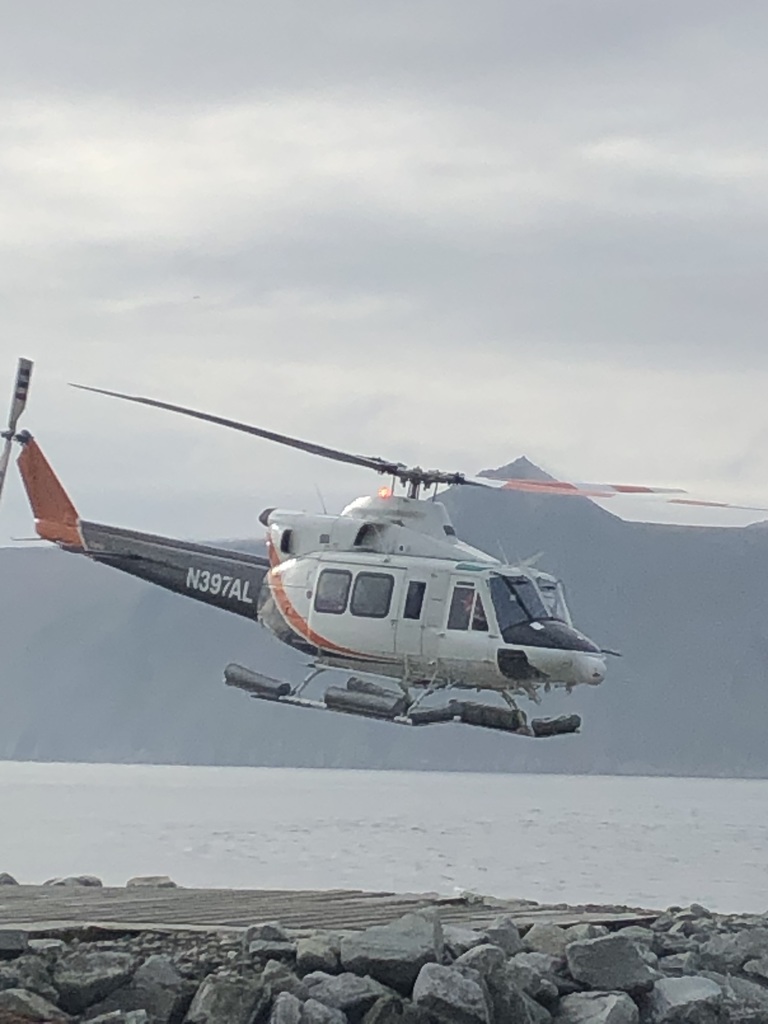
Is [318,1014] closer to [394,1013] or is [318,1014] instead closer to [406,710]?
[394,1013]

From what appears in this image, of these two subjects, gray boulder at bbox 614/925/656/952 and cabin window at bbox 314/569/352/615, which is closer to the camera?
gray boulder at bbox 614/925/656/952

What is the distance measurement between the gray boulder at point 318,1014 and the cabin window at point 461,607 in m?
7.75

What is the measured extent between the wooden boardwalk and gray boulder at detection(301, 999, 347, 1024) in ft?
4.42

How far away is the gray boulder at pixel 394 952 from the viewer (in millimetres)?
14680

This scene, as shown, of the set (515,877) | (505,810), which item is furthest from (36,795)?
(515,877)

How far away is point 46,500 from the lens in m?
25.9

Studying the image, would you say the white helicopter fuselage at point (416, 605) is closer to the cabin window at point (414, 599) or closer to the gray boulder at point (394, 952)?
the cabin window at point (414, 599)

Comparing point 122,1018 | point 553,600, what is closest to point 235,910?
point 122,1018

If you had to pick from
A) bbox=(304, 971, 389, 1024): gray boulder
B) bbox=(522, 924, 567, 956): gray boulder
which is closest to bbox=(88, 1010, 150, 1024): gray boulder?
bbox=(304, 971, 389, 1024): gray boulder

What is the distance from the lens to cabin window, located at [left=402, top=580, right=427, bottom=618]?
21.6 meters

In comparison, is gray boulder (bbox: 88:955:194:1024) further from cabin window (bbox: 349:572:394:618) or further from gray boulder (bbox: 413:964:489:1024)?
cabin window (bbox: 349:572:394:618)

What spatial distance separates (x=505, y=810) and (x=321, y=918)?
12594cm

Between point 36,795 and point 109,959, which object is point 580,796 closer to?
point 36,795

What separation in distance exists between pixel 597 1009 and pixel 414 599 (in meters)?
7.30
